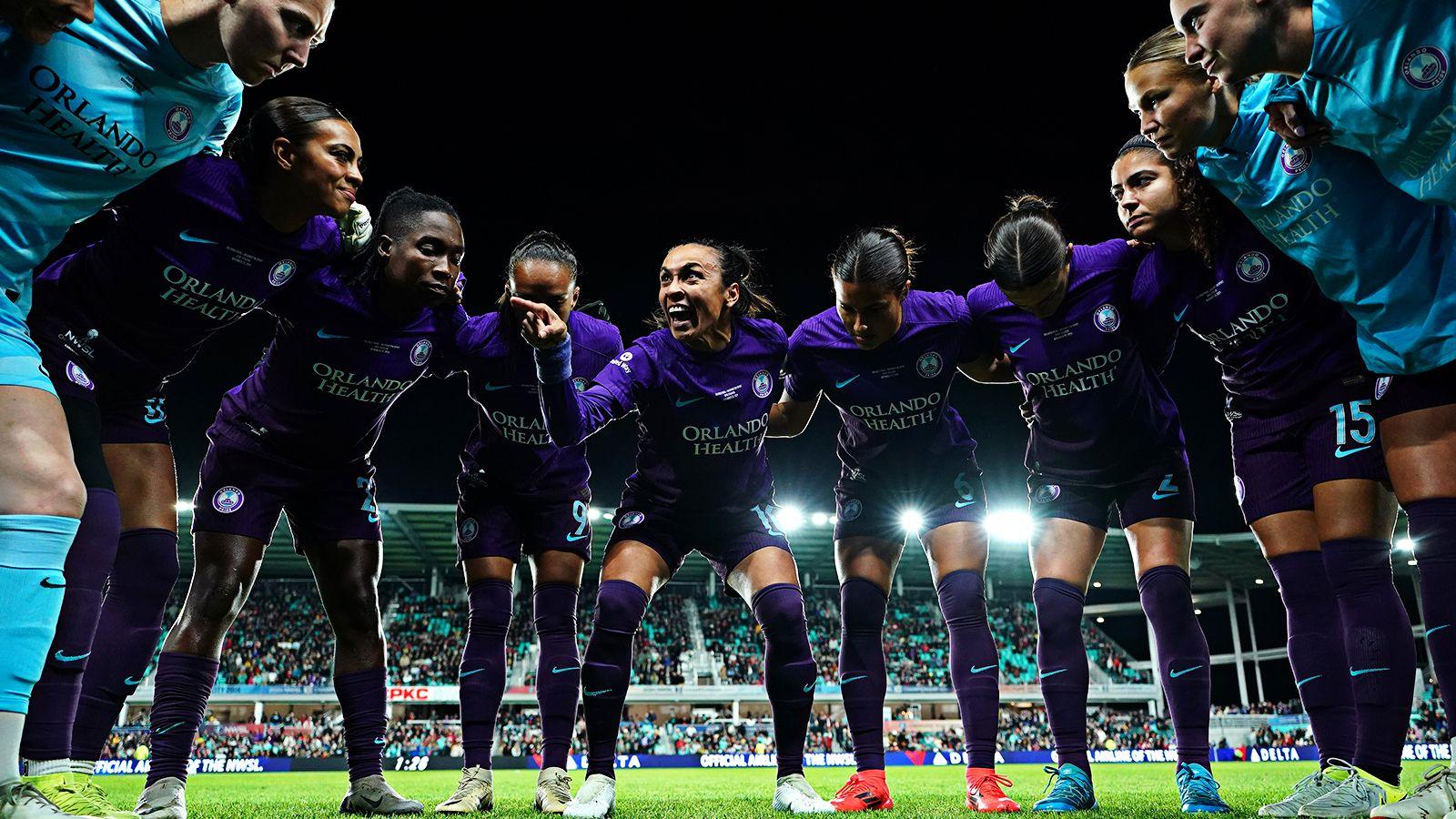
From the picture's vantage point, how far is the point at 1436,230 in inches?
121

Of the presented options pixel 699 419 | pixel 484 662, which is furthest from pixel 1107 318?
pixel 484 662

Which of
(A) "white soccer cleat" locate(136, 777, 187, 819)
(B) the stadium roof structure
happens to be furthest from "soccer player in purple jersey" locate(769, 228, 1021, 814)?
(B) the stadium roof structure

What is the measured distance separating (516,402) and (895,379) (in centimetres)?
198

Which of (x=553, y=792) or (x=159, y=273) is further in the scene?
(x=553, y=792)

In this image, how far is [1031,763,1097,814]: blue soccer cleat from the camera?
3.90 metres

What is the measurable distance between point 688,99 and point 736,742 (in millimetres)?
17921

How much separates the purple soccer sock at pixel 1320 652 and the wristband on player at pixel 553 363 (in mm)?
2989

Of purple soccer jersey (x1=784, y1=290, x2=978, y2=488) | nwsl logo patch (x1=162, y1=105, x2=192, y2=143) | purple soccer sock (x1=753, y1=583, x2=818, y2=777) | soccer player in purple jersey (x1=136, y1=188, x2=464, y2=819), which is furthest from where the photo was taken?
purple soccer jersey (x1=784, y1=290, x2=978, y2=488)

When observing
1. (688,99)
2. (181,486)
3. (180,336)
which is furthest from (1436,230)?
(181,486)

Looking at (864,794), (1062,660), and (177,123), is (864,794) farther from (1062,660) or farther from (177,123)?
(177,123)

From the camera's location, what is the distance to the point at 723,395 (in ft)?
15.2

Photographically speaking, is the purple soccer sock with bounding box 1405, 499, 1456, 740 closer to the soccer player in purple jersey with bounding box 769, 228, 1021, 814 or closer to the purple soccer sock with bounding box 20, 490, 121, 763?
the soccer player in purple jersey with bounding box 769, 228, 1021, 814

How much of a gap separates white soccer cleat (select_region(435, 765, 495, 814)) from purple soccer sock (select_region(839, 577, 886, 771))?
1792 mm

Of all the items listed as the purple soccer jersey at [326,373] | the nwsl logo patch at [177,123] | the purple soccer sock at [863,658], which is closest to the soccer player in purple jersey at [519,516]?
the purple soccer jersey at [326,373]
